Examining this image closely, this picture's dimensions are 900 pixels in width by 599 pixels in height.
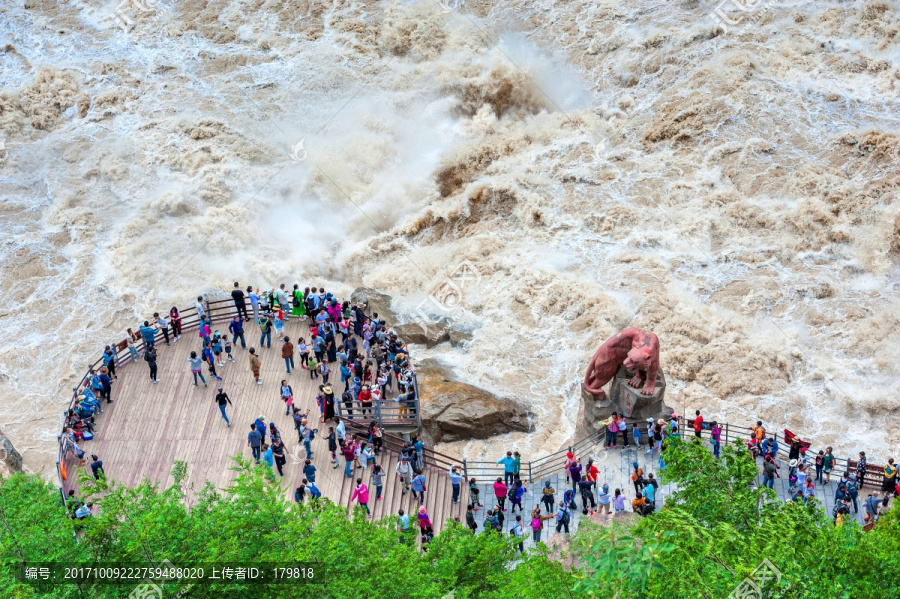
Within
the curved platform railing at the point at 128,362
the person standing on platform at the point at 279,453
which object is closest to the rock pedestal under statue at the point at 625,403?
the curved platform railing at the point at 128,362

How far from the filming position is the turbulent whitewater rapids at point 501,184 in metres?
32.1

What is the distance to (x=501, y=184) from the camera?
3912 cm

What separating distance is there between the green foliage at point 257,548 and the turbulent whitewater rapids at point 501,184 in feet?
31.7

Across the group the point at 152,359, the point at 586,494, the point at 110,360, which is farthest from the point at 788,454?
the point at 110,360

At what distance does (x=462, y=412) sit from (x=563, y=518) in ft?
18.8

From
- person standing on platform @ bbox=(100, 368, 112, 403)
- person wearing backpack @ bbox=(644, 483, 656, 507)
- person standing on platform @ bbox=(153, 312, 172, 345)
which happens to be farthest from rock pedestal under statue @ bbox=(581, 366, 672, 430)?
person standing on platform @ bbox=(100, 368, 112, 403)

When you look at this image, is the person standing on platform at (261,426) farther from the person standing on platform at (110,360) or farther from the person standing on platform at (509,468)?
the person standing on platform at (509,468)

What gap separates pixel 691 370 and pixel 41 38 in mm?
39785

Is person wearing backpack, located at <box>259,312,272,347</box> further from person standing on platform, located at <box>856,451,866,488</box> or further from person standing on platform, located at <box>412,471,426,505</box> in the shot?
person standing on platform, located at <box>856,451,866,488</box>

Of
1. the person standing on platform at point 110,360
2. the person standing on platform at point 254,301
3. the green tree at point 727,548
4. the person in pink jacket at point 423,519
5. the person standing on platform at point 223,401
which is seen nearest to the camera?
the green tree at point 727,548

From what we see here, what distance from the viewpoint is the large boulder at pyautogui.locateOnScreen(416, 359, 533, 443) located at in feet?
89.1

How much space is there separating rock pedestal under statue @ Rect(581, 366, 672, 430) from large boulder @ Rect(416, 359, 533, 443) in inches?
111

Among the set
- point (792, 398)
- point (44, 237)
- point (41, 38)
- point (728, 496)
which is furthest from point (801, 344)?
point (41, 38)

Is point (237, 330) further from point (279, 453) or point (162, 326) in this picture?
point (279, 453)
